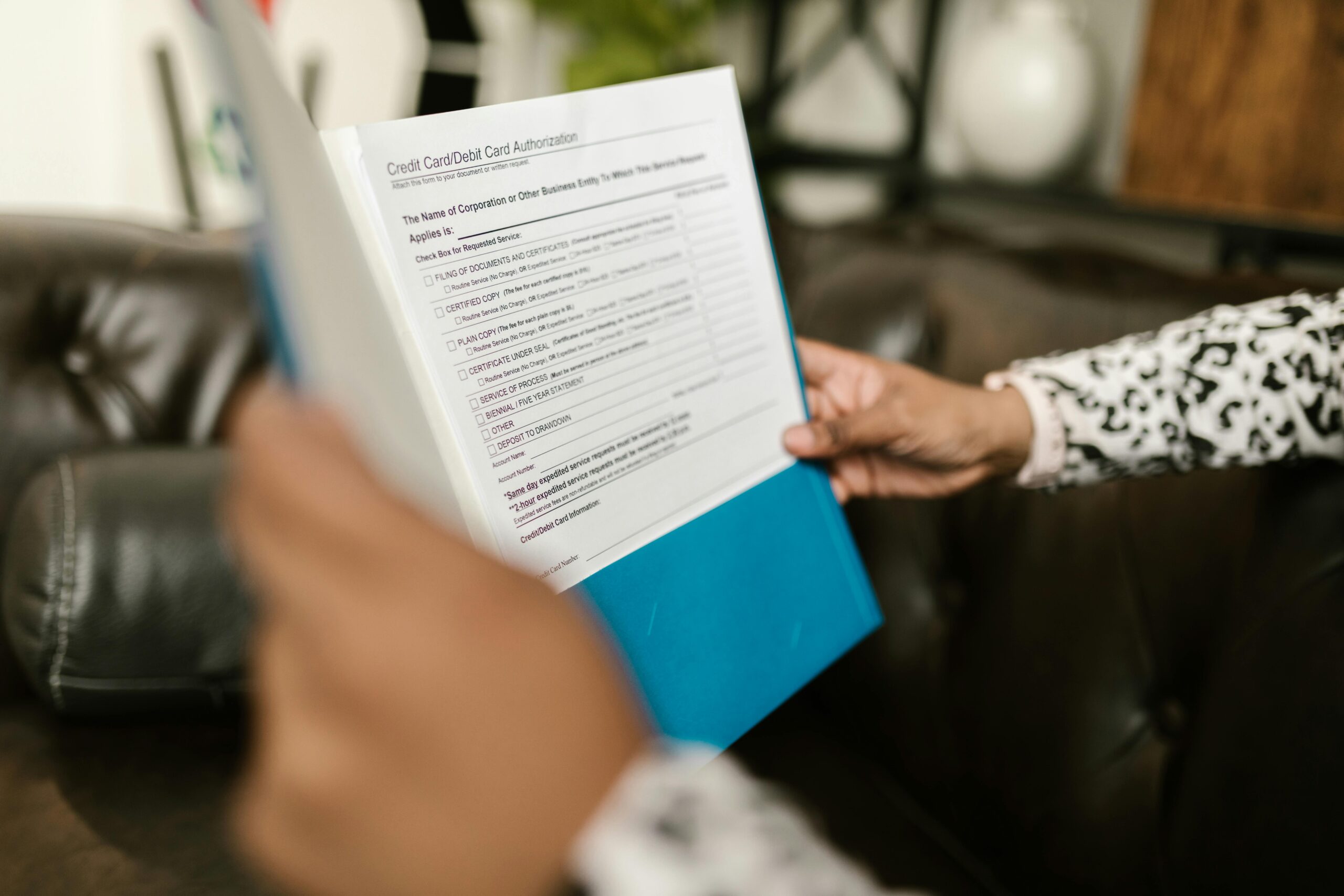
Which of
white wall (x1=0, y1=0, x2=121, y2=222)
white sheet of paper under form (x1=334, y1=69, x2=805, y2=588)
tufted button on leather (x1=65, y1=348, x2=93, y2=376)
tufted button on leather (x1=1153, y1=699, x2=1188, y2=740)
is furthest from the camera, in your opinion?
white wall (x1=0, y1=0, x2=121, y2=222)

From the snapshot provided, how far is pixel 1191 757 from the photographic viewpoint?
0.65 metres

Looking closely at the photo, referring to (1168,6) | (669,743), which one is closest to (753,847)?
(669,743)

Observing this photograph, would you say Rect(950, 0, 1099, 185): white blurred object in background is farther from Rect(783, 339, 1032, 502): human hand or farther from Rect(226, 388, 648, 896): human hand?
Rect(226, 388, 648, 896): human hand

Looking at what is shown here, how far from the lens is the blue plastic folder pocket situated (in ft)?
1.61

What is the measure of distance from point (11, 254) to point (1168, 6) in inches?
52.4

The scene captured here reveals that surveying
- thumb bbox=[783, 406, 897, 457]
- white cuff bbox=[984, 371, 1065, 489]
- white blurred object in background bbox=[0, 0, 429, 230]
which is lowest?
white cuff bbox=[984, 371, 1065, 489]

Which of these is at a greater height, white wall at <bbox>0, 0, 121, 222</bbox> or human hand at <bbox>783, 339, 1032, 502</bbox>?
white wall at <bbox>0, 0, 121, 222</bbox>

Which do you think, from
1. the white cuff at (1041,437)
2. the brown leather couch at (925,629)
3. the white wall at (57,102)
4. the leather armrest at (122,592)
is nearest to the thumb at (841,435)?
the white cuff at (1041,437)

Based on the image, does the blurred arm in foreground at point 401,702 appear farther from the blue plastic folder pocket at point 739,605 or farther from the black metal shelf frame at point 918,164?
the black metal shelf frame at point 918,164

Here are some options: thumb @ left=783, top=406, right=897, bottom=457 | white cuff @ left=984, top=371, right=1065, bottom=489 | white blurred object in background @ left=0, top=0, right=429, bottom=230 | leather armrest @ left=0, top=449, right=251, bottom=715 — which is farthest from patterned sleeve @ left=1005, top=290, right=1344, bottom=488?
white blurred object in background @ left=0, top=0, right=429, bottom=230

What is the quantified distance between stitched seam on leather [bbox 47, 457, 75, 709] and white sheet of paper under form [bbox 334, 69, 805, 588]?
55 centimetres

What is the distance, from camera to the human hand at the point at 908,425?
2.23 ft

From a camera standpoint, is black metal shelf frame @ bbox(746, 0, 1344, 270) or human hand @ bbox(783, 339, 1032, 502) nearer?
human hand @ bbox(783, 339, 1032, 502)

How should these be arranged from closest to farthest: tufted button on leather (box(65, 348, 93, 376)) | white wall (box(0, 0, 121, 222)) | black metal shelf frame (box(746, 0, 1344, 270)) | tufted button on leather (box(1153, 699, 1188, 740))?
tufted button on leather (box(1153, 699, 1188, 740)), tufted button on leather (box(65, 348, 93, 376)), black metal shelf frame (box(746, 0, 1344, 270)), white wall (box(0, 0, 121, 222))
